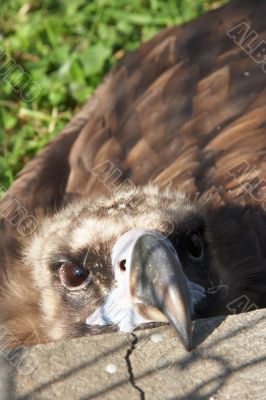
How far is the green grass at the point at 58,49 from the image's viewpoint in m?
6.14

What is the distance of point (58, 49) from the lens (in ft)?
21.2

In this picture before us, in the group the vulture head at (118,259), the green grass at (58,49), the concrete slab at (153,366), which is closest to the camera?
the concrete slab at (153,366)

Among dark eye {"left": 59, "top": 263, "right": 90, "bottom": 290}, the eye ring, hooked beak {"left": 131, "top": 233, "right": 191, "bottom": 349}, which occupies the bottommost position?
the eye ring

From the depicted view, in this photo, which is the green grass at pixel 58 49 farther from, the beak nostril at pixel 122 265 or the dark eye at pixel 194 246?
the beak nostril at pixel 122 265

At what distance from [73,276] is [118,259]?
0.30 meters

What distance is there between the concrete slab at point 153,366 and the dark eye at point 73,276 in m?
0.70

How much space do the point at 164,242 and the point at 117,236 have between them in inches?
14.2

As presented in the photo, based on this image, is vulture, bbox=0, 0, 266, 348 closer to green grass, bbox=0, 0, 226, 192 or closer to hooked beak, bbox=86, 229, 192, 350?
hooked beak, bbox=86, 229, 192, 350

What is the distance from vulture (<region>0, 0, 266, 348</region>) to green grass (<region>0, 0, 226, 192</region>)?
0.77 m

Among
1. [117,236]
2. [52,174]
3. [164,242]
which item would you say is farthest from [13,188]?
[164,242]

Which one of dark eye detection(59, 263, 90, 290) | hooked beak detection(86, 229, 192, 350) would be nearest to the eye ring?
hooked beak detection(86, 229, 192, 350)

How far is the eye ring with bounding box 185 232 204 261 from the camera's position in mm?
3753

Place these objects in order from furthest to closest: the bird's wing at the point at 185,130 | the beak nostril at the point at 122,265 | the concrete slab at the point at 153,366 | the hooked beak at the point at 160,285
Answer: the bird's wing at the point at 185,130 → the beak nostril at the point at 122,265 → the hooked beak at the point at 160,285 → the concrete slab at the point at 153,366

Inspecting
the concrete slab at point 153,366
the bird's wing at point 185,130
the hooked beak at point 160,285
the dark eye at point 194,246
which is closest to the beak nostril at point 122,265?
the hooked beak at point 160,285
